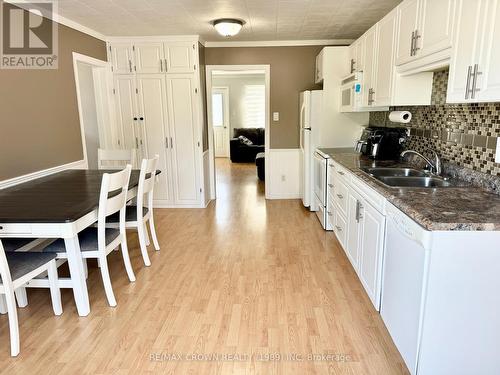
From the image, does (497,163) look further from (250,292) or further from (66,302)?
(66,302)

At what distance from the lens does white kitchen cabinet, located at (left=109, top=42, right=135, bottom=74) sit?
4449mm

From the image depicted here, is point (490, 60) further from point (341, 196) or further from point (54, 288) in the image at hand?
point (54, 288)

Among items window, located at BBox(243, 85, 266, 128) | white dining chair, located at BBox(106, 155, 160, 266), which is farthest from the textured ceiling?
window, located at BBox(243, 85, 266, 128)

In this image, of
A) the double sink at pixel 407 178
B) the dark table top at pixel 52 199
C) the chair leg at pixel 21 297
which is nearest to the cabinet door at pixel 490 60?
the double sink at pixel 407 178

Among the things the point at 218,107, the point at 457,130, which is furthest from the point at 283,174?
the point at 218,107

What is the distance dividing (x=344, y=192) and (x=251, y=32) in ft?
8.48

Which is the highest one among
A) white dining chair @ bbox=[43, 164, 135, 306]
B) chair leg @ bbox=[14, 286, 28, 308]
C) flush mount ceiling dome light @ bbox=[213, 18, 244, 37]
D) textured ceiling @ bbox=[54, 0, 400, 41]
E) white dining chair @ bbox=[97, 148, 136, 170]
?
textured ceiling @ bbox=[54, 0, 400, 41]

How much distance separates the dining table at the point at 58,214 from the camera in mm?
1953

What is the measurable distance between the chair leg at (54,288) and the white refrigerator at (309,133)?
10.4 ft

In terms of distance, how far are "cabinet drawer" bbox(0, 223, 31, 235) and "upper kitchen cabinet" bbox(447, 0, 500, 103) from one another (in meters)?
2.56

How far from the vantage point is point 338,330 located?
2.11 meters

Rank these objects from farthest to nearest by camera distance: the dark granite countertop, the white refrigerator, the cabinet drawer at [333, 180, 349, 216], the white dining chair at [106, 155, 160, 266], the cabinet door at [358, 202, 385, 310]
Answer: the white refrigerator < the cabinet drawer at [333, 180, 349, 216] < the white dining chair at [106, 155, 160, 266] < the cabinet door at [358, 202, 385, 310] < the dark granite countertop

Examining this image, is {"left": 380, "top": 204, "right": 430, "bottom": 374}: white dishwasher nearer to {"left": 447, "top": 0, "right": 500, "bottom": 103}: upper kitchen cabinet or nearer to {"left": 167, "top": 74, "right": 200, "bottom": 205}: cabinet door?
{"left": 447, "top": 0, "right": 500, "bottom": 103}: upper kitchen cabinet

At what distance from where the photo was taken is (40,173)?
3104mm
